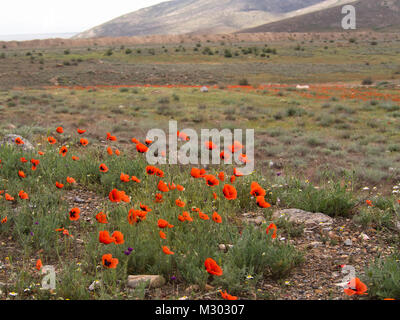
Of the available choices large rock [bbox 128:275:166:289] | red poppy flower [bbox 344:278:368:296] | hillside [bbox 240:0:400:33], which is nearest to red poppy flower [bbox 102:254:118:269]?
large rock [bbox 128:275:166:289]

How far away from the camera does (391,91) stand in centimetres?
2217

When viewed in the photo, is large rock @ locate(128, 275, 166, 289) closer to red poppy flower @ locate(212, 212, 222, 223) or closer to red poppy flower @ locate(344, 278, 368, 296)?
red poppy flower @ locate(212, 212, 222, 223)

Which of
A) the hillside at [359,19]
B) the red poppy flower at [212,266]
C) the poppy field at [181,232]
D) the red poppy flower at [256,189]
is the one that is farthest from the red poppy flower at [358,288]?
the hillside at [359,19]

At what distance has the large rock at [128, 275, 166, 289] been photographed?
2863 millimetres

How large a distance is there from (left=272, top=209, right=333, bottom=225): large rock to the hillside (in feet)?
341

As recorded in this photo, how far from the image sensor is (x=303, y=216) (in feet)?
13.7

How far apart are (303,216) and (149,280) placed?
1.99 metres

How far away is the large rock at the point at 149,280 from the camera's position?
9.39 ft

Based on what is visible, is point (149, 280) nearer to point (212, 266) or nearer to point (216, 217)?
point (212, 266)

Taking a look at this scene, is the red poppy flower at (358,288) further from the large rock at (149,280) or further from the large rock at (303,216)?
the large rock at (303,216)

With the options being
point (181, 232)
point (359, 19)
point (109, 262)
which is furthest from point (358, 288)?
point (359, 19)

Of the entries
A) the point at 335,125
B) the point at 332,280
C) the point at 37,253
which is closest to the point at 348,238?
the point at 332,280
